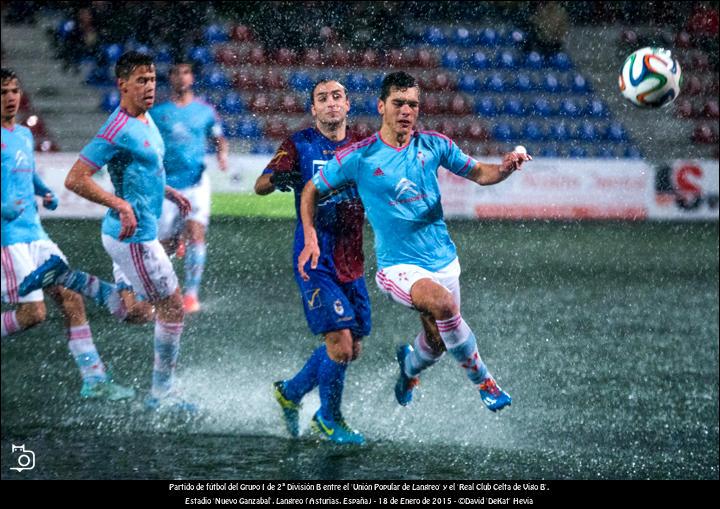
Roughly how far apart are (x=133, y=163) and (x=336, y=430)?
7.07 ft

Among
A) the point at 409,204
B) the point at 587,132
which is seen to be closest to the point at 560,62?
the point at 587,132

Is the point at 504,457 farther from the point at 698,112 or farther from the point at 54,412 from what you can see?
the point at 698,112

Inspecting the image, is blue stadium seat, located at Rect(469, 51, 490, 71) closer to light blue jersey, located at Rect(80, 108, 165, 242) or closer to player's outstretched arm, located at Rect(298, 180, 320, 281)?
light blue jersey, located at Rect(80, 108, 165, 242)

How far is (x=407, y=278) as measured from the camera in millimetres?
6352

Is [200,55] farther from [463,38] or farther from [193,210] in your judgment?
[193,210]

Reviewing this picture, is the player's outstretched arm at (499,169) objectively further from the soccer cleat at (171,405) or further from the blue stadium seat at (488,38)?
the blue stadium seat at (488,38)

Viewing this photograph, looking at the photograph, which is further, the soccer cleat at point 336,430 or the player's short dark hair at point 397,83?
the soccer cleat at point 336,430

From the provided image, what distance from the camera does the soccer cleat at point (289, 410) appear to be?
7.16 meters

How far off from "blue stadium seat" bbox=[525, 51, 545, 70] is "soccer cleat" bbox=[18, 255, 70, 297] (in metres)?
12.4

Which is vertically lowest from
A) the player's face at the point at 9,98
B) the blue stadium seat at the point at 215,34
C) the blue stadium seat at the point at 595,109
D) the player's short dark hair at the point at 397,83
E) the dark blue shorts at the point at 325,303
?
the blue stadium seat at the point at 595,109

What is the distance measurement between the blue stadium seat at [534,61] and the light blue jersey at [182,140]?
372 inches

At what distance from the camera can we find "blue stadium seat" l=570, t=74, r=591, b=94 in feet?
63.7

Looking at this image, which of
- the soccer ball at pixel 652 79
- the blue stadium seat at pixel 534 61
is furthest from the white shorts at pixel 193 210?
the blue stadium seat at pixel 534 61

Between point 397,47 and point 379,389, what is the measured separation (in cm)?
1164
